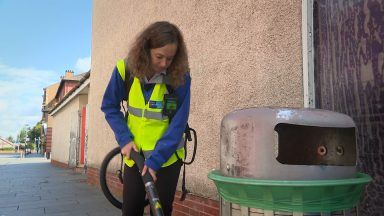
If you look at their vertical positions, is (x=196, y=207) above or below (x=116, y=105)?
below

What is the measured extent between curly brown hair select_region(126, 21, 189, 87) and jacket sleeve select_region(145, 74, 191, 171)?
87mm

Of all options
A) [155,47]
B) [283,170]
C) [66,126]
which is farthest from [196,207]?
[66,126]

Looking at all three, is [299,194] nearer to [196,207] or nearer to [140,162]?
[140,162]

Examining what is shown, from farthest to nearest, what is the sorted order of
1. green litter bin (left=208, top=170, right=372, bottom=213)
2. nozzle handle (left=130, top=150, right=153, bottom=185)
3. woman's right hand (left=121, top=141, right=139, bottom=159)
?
woman's right hand (left=121, top=141, right=139, bottom=159)
nozzle handle (left=130, top=150, right=153, bottom=185)
green litter bin (left=208, top=170, right=372, bottom=213)

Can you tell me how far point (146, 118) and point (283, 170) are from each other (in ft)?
3.36

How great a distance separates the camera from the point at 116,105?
8.27 feet

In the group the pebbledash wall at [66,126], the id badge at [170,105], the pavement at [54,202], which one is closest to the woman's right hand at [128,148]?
the id badge at [170,105]

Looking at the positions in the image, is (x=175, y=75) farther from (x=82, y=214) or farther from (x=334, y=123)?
(x=82, y=214)

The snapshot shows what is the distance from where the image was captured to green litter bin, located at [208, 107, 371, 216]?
1589mm

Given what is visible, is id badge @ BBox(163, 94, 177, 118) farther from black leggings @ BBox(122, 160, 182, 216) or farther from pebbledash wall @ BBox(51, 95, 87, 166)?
pebbledash wall @ BBox(51, 95, 87, 166)

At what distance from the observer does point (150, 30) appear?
243cm

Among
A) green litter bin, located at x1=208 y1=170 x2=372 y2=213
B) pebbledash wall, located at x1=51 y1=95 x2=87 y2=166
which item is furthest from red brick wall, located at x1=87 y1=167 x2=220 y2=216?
pebbledash wall, located at x1=51 y1=95 x2=87 y2=166

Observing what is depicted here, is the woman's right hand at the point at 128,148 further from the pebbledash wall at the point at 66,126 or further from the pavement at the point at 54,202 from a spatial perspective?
the pebbledash wall at the point at 66,126

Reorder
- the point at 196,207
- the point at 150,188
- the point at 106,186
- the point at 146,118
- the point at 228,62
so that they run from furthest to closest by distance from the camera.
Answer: the point at 196,207, the point at 228,62, the point at 106,186, the point at 146,118, the point at 150,188
